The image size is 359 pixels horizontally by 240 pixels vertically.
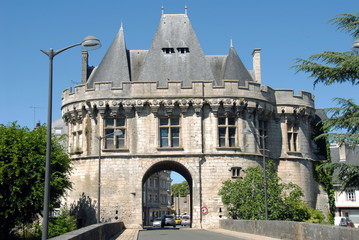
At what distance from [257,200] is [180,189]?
304ft

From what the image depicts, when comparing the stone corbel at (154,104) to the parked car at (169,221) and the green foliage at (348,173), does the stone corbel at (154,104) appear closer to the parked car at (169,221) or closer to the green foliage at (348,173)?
the green foliage at (348,173)

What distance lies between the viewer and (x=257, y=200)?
32.1 m

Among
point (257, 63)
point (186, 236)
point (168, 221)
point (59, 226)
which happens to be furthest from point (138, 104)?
point (168, 221)

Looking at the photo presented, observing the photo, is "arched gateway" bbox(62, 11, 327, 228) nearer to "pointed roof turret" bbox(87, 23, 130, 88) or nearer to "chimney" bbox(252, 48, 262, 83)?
"pointed roof turret" bbox(87, 23, 130, 88)

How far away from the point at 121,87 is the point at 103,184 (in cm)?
722

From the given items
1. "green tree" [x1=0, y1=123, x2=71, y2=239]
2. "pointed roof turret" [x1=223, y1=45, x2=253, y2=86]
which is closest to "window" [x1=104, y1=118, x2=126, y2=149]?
"green tree" [x1=0, y1=123, x2=71, y2=239]

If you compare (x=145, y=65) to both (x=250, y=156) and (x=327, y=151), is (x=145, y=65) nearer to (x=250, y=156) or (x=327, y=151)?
(x=250, y=156)

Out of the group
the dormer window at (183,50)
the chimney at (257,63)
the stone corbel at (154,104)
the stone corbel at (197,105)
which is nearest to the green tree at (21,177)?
the stone corbel at (154,104)

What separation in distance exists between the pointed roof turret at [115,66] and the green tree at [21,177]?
29.6 ft

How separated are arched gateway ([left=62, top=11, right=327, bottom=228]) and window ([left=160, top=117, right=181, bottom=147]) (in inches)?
2.9

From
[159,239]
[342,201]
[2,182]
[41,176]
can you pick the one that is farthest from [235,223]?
[342,201]

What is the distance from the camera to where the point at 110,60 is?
39.0m

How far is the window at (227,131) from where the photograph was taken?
35.6m

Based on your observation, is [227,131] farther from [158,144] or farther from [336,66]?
[336,66]
